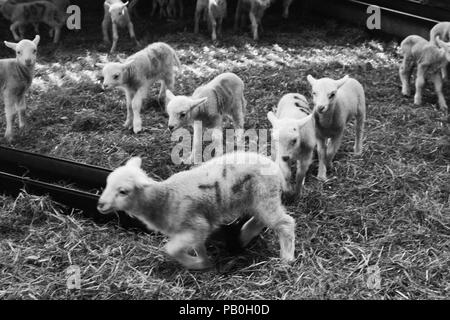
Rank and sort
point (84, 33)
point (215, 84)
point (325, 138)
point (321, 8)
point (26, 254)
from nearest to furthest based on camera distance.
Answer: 1. point (26, 254)
2. point (325, 138)
3. point (215, 84)
4. point (84, 33)
5. point (321, 8)

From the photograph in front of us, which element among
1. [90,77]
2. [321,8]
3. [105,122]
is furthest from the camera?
[321,8]

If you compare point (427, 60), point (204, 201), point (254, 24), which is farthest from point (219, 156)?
point (254, 24)

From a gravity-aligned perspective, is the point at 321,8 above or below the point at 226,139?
above

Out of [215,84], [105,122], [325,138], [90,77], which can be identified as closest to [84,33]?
[90,77]

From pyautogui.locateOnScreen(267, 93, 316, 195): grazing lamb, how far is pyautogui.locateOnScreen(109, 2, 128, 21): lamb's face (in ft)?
13.8

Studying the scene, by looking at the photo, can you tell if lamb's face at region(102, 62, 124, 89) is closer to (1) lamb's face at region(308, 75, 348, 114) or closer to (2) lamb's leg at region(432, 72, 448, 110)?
(1) lamb's face at region(308, 75, 348, 114)

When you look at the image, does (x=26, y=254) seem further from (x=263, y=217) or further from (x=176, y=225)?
(x=263, y=217)

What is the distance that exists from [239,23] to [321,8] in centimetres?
156

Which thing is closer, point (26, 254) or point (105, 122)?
point (26, 254)

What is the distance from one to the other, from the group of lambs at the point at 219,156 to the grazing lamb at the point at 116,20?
7.23 feet

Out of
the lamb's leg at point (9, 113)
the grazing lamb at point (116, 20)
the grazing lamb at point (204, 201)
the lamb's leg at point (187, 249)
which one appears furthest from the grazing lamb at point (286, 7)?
the lamb's leg at point (187, 249)

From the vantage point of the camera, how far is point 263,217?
13.2 feet

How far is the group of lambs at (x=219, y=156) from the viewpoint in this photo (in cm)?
385

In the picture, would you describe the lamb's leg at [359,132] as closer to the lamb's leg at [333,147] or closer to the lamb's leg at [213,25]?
the lamb's leg at [333,147]
